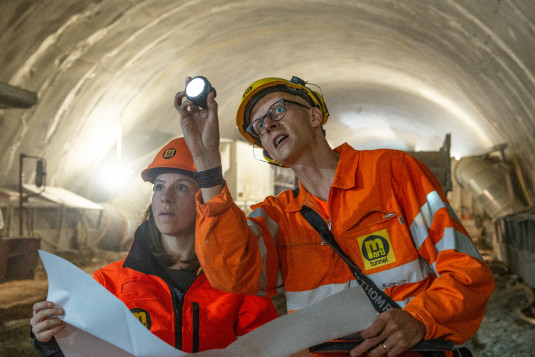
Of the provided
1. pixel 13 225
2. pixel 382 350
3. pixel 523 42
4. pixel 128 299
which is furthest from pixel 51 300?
pixel 13 225

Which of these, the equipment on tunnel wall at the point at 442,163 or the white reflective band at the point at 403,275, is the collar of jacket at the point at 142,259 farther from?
the equipment on tunnel wall at the point at 442,163

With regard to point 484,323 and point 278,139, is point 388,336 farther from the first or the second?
point 484,323

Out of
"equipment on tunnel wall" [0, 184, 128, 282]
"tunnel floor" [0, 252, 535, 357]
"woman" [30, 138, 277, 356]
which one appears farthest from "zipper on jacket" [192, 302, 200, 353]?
"equipment on tunnel wall" [0, 184, 128, 282]

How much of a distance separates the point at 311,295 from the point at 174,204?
0.93 meters

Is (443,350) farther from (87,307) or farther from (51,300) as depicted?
(51,300)

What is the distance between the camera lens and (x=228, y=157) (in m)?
12.1

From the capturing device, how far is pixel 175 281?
2.42 meters

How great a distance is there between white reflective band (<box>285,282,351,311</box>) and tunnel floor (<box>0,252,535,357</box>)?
11.8 feet

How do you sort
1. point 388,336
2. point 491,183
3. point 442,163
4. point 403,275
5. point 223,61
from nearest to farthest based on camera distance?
1. point 388,336
2. point 403,275
3. point 442,163
4. point 223,61
5. point 491,183

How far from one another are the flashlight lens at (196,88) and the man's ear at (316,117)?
72 cm

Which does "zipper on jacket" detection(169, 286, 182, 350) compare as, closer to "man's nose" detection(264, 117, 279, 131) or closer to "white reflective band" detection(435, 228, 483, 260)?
"man's nose" detection(264, 117, 279, 131)

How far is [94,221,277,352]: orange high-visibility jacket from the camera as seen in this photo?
2256mm

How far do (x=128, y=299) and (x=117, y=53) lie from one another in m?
7.18

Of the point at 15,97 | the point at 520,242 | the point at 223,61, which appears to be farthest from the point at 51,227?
the point at 520,242
